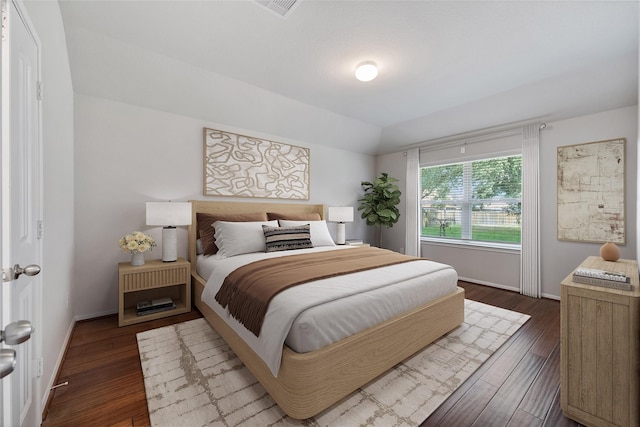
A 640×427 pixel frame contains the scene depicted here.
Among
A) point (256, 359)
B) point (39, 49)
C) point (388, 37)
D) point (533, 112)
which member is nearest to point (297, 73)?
point (388, 37)

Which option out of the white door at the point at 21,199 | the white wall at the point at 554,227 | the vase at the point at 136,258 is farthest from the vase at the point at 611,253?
the vase at the point at 136,258

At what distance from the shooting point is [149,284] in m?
2.58

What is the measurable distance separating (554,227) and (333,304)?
3.44m

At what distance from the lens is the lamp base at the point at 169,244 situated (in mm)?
2785

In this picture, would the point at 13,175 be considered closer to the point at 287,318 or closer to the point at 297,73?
the point at 287,318

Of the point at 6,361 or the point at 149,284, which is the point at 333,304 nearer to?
the point at 6,361

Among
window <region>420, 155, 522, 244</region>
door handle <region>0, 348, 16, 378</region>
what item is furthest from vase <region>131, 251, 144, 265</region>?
window <region>420, 155, 522, 244</region>

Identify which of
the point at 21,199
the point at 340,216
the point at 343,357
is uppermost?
the point at 21,199

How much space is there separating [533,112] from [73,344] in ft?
17.7

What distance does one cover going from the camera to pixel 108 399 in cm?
153

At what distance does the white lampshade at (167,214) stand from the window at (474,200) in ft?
12.9

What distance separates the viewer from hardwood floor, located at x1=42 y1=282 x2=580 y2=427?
1.41 m

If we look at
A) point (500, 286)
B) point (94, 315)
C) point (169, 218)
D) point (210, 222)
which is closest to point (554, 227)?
point (500, 286)

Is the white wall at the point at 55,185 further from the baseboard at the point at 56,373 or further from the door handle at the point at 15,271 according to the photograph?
the door handle at the point at 15,271
